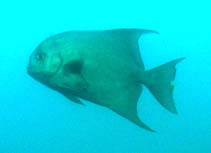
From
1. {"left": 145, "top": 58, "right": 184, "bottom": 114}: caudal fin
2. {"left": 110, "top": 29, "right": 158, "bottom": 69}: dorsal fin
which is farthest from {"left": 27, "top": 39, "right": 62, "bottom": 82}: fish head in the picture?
{"left": 145, "top": 58, "right": 184, "bottom": 114}: caudal fin

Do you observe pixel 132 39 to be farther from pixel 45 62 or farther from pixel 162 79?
pixel 45 62

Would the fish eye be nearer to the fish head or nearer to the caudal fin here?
the fish head

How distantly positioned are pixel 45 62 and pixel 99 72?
0.89 feet

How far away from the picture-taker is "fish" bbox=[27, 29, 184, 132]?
1990mm

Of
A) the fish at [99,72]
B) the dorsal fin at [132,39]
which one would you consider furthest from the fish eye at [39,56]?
the dorsal fin at [132,39]

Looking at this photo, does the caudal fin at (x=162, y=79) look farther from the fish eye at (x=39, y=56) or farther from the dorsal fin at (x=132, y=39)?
the fish eye at (x=39, y=56)

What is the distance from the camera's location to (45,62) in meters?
2.06

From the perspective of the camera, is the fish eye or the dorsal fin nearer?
the fish eye

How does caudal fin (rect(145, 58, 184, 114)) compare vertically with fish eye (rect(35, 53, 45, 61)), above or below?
below

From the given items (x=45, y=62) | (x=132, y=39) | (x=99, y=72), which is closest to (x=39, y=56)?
(x=45, y=62)

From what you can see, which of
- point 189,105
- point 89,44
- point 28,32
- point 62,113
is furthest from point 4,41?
point 89,44

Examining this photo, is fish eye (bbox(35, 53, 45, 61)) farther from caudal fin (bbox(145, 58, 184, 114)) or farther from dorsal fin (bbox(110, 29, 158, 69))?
caudal fin (bbox(145, 58, 184, 114))

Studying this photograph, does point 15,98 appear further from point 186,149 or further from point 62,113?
point 186,149

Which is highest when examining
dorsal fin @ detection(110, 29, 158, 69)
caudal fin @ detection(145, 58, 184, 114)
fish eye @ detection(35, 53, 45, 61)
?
dorsal fin @ detection(110, 29, 158, 69)
